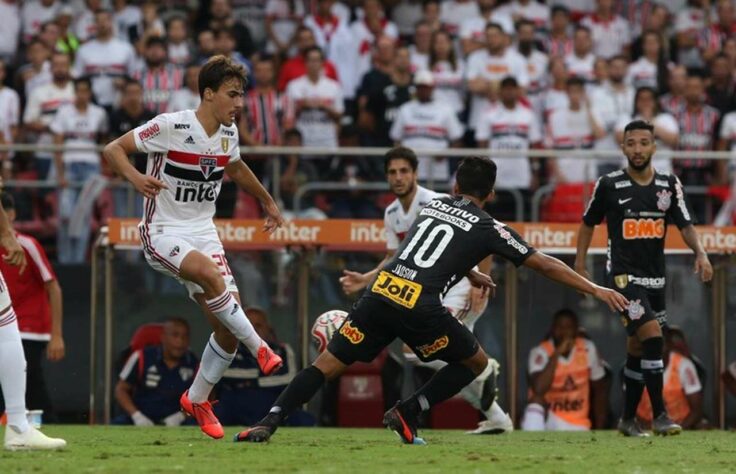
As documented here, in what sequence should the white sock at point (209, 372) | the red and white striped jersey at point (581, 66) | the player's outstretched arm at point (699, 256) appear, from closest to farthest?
the white sock at point (209, 372), the player's outstretched arm at point (699, 256), the red and white striped jersey at point (581, 66)

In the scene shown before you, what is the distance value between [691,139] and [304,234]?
5642mm

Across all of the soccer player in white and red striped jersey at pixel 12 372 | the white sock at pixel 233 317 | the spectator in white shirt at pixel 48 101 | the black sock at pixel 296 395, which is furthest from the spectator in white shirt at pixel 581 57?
the soccer player in white and red striped jersey at pixel 12 372

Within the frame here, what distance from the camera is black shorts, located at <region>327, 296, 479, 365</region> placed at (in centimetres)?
920

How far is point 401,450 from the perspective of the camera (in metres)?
9.10

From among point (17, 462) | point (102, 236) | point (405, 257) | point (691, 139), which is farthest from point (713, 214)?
point (17, 462)

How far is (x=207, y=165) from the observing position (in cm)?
996

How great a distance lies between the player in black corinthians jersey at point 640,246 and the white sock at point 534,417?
10.1ft

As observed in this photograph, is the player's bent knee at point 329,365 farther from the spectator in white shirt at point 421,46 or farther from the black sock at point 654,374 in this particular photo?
the spectator in white shirt at point 421,46

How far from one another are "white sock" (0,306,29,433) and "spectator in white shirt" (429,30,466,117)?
34.0 feet

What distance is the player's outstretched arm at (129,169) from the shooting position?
9.34 meters

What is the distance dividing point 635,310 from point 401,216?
1.99 meters

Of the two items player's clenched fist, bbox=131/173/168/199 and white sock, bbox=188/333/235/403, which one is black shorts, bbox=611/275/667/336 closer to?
white sock, bbox=188/333/235/403

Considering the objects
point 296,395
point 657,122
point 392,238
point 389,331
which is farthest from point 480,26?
point 296,395

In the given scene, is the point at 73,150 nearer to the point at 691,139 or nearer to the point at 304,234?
the point at 304,234
